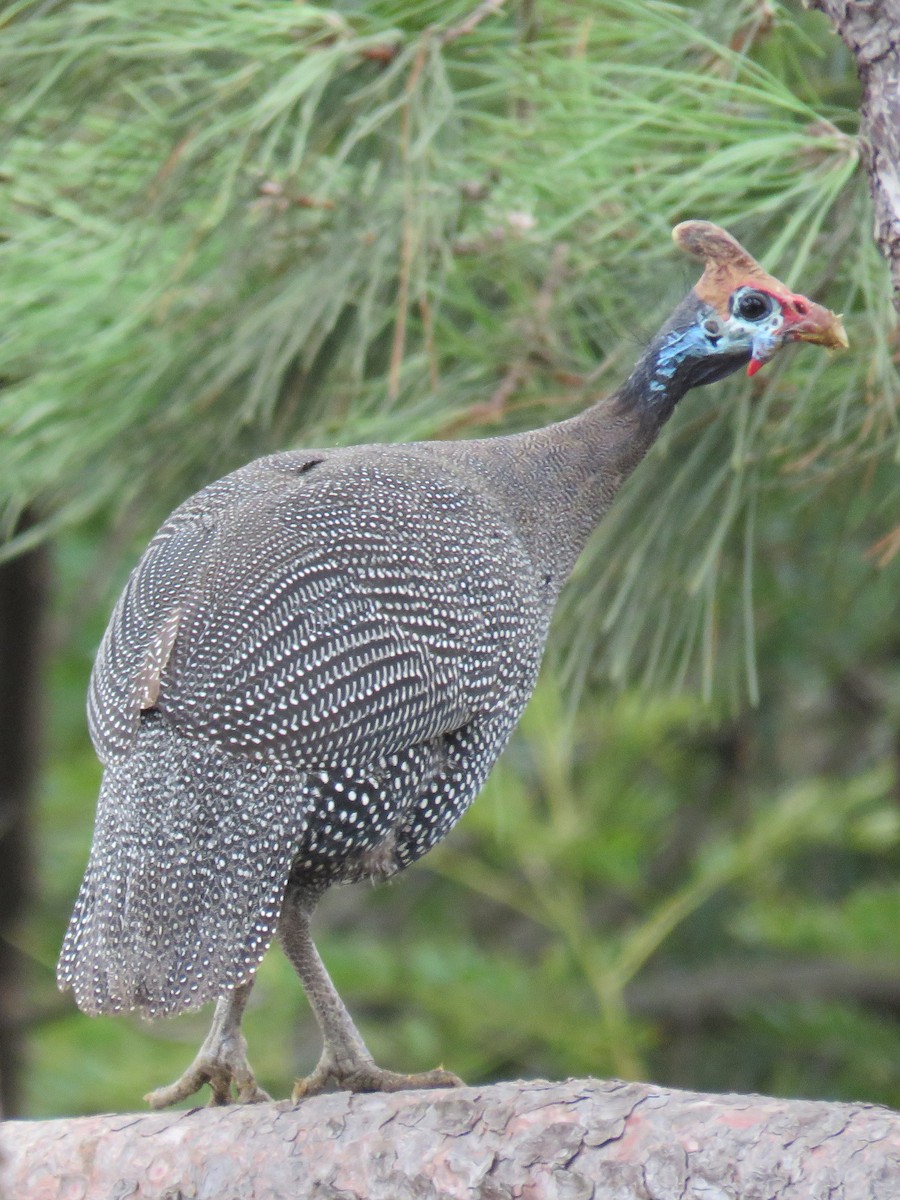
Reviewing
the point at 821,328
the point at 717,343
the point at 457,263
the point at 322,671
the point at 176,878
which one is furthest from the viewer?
the point at 457,263

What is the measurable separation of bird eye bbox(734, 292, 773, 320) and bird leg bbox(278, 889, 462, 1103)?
2.96 feet

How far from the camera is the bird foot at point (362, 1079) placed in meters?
2.14

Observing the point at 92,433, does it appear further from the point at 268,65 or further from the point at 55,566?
the point at 55,566

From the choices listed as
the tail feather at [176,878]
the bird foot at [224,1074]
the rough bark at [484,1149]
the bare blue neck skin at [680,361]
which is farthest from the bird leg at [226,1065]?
the bare blue neck skin at [680,361]

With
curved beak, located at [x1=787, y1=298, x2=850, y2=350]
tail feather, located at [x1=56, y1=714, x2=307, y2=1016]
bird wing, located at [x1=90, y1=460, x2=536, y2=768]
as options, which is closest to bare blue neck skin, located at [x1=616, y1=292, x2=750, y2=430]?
curved beak, located at [x1=787, y1=298, x2=850, y2=350]

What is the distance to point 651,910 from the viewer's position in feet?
15.3

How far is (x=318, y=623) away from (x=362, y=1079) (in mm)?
577

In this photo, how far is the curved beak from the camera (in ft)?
7.10

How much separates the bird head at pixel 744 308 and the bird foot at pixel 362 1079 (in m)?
0.97

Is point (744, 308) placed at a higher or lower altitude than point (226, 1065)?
higher

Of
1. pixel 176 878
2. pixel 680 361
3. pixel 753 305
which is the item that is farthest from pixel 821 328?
pixel 176 878

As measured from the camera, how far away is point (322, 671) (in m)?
2.01

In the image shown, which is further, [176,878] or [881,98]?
[176,878]

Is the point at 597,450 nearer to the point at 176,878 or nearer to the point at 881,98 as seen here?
the point at 881,98
